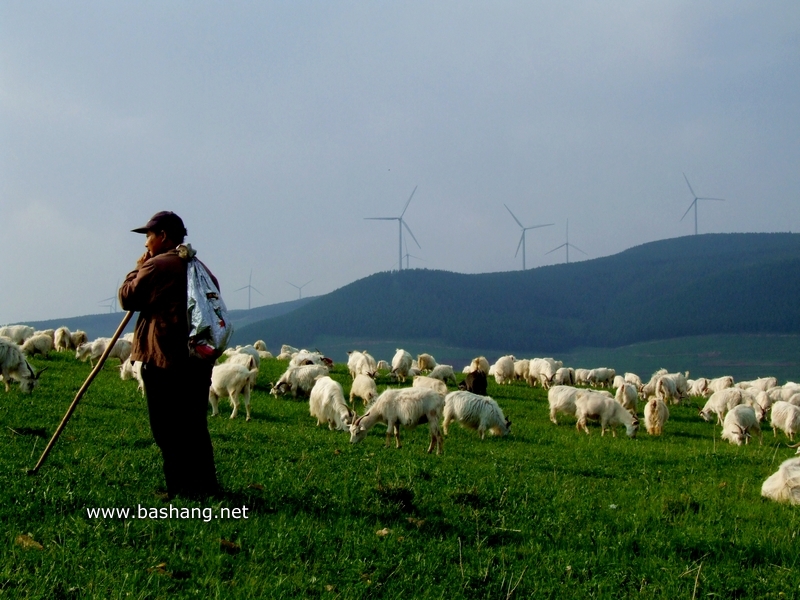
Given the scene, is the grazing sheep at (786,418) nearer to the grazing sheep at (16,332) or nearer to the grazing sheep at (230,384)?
the grazing sheep at (230,384)

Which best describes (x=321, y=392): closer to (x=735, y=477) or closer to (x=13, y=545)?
(x=735, y=477)

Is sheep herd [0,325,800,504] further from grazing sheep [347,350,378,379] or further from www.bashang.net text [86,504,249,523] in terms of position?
www.bashang.net text [86,504,249,523]

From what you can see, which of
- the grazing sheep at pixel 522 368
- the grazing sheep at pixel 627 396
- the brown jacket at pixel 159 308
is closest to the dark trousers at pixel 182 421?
the brown jacket at pixel 159 308

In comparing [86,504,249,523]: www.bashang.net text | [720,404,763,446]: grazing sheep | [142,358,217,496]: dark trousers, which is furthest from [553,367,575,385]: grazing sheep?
[86,504,249,523]: www.bashang.net text

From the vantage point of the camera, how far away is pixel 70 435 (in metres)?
11.5

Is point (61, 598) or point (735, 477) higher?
point (61, 598)

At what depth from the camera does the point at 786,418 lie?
24.3 meters

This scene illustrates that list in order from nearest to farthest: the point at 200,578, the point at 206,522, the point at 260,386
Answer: the point at 200,578 < the point at 206,522 < the point at 260,386

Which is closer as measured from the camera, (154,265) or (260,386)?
(154,265)

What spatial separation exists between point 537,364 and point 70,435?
29.5 metres

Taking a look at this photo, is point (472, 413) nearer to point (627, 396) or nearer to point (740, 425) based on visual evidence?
point (740, 425)

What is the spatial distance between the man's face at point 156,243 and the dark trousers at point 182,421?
127 centimetres

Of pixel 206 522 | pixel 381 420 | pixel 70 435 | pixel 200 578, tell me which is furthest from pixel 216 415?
pixel 200 578

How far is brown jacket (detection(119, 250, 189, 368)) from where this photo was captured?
7.24m
